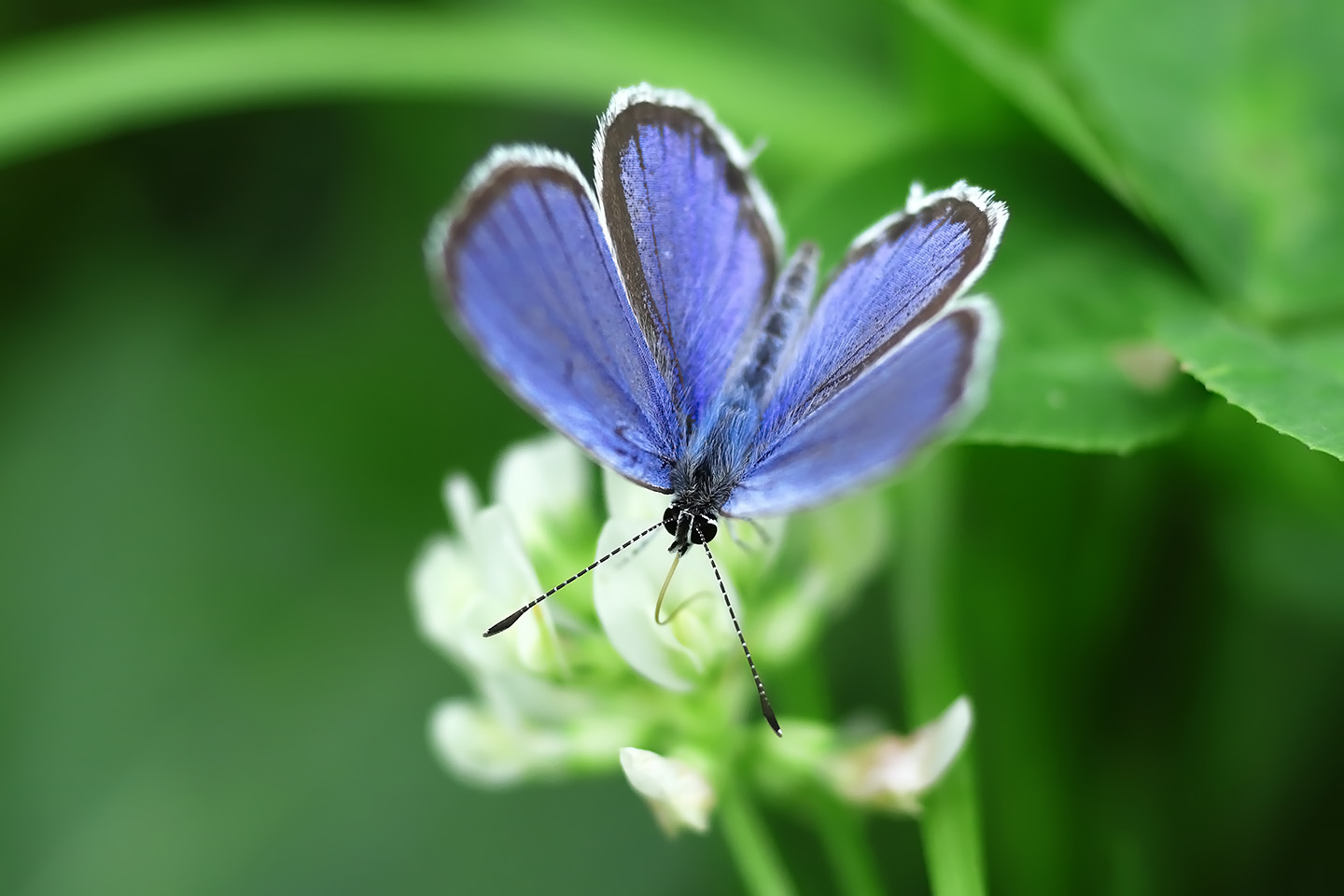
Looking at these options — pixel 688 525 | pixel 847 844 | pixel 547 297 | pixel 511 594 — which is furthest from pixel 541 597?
pixel 847 844

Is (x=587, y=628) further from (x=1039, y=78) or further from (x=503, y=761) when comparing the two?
(x=1039, y=78)

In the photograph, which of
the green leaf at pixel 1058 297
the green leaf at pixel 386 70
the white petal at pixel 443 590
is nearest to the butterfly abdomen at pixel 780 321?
the green leaf at pixel 1058 297

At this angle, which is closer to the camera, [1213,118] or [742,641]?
[742,641]

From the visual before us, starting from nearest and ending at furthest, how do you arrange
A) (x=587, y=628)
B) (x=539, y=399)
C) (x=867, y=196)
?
1. (x=539, y=399)
2. (x=587, y=628)
3. (x=867, y=196)

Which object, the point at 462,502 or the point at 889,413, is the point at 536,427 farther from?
the point at 889,413

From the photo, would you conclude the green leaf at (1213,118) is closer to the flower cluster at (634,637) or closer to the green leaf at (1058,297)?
the green leaf at (1058,297)

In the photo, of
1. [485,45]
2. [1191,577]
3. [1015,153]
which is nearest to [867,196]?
[1015,153]
